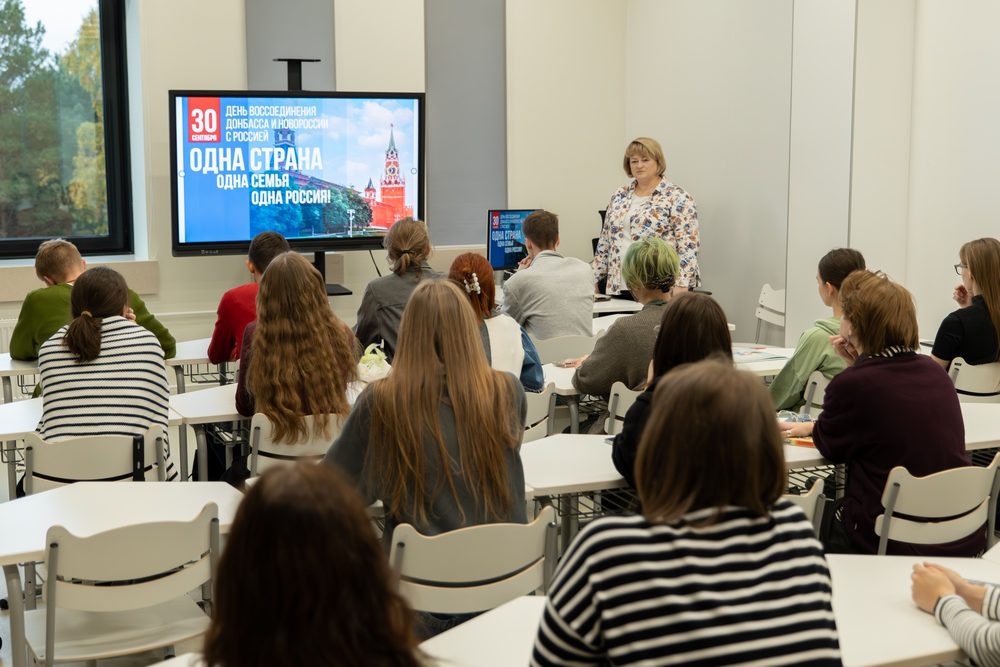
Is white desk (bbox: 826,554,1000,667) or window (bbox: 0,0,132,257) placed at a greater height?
window (bbox: 0,0,132,257)

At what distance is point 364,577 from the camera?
1.12 meters

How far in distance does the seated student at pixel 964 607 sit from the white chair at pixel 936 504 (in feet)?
1.95

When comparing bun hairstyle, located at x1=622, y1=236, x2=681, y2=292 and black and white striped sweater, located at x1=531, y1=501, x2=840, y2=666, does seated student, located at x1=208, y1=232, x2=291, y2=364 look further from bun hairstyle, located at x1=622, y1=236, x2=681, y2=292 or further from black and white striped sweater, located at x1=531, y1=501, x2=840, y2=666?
black and white striped sweater, located at x1=531, y1=501, x2=840, y2=666

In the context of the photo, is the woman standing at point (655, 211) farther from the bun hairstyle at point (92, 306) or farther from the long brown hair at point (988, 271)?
the bun hairstyle at point (92, 306)

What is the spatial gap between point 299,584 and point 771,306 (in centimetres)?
574

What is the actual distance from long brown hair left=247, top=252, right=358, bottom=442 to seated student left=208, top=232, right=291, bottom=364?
102 cm

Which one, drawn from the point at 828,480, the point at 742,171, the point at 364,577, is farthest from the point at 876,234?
the point at 364,577

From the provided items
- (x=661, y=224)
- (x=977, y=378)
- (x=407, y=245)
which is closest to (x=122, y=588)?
(x=407, y=245)

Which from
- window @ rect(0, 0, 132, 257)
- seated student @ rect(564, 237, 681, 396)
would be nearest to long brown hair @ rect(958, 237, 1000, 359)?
seated student @ rect(564, 237, 681, 396)

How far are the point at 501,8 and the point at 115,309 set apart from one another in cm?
479

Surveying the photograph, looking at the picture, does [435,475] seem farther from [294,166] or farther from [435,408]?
[294,166]

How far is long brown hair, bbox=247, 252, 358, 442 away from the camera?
3311 mm

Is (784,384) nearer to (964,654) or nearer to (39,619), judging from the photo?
(964,654)

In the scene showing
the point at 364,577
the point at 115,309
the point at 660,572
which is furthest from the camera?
the point at 115,309
